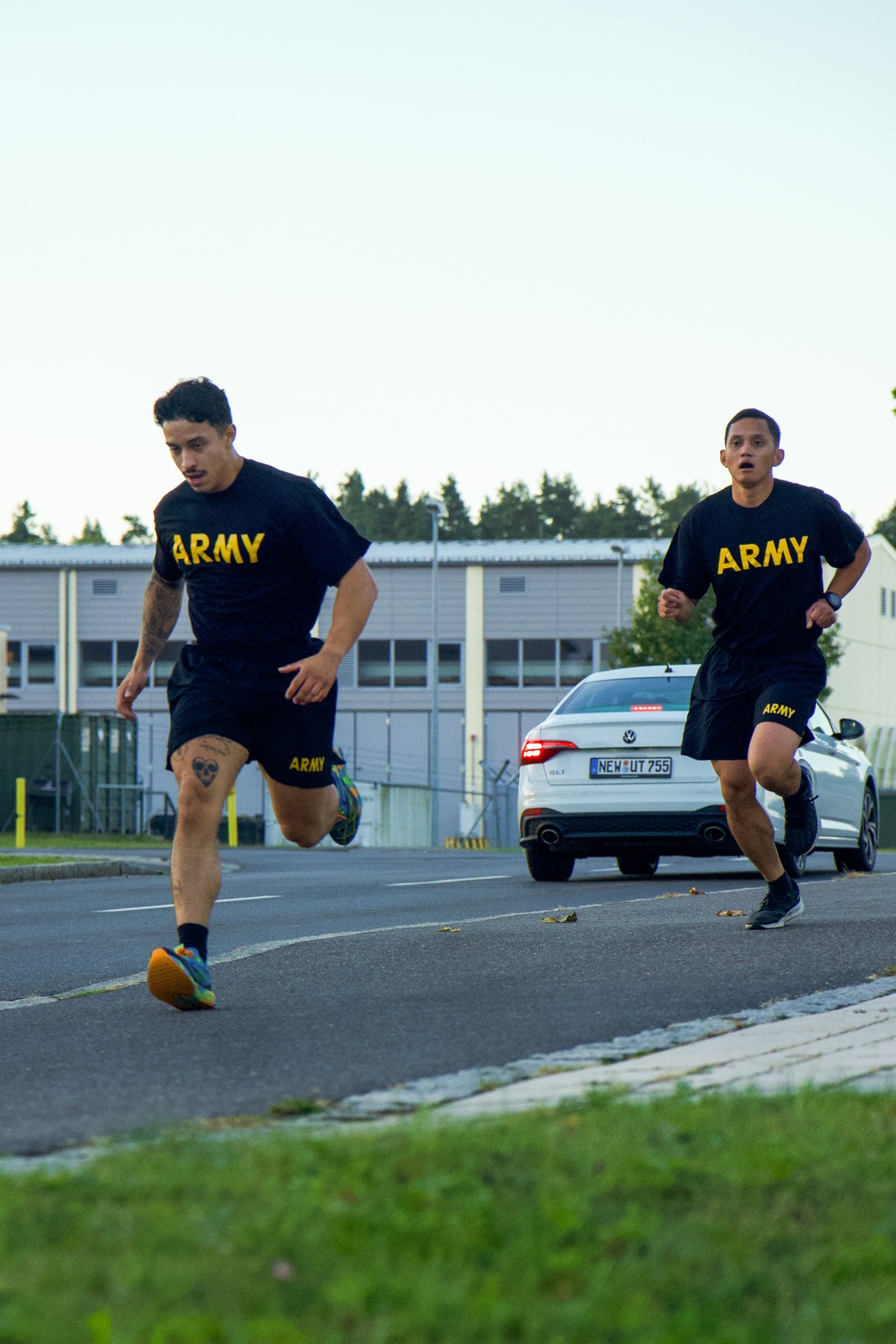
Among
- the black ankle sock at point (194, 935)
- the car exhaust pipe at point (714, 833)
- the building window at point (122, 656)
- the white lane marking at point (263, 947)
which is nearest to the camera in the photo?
the black ankle sock at point (194, 935)

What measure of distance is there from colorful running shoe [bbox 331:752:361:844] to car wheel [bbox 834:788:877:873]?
7834mm

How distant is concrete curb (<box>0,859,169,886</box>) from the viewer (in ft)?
54.2

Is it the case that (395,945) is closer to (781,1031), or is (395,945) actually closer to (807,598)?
(807,598)

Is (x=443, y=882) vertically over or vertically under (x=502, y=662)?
under

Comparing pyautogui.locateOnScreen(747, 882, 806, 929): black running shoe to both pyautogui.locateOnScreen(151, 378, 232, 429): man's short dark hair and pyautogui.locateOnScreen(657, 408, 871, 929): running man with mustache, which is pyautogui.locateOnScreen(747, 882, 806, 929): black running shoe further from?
pyautogui.locateOnScreen(151, 378, 232, 429): man's short dark hair

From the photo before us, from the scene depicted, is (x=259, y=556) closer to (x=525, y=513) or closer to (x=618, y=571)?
(x=618, y=571)

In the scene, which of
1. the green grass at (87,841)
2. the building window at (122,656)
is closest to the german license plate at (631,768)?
the green grass at (87,841)

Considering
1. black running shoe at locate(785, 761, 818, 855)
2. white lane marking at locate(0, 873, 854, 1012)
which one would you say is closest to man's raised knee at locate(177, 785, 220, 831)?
white lane marking at locate(0, 873, 854, 1012)

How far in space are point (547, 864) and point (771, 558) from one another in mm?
6516

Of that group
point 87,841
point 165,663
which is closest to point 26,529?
point 165,663

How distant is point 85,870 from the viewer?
58.3 ft

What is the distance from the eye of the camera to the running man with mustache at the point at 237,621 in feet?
18.8

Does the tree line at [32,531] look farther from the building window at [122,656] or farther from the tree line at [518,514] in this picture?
the building window at [122,656]

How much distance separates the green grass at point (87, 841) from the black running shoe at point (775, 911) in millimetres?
21847
